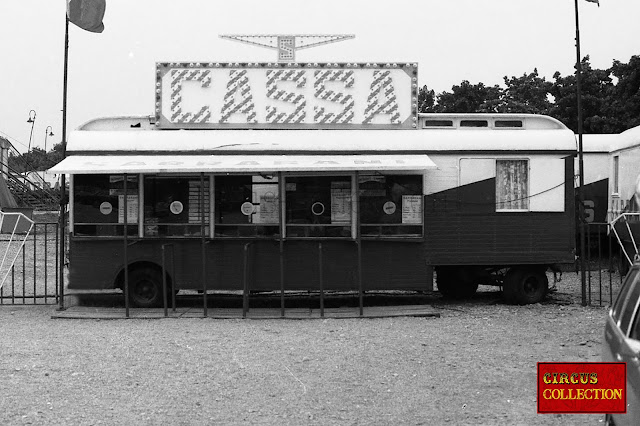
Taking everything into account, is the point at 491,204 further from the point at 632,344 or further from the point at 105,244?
the point at 632,344

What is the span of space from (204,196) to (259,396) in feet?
19.0

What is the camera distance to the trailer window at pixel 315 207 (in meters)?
12.9

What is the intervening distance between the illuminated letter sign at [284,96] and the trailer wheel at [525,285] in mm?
2777

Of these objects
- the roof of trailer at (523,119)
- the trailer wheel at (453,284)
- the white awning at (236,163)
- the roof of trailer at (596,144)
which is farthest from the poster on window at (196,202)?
the roof of trailer at (596,144)

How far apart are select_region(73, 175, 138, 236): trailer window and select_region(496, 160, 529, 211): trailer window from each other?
5386 millimetres

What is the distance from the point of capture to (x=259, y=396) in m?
7.49

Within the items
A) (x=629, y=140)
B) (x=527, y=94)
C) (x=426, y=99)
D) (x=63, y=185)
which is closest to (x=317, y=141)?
(x=63, y=185)

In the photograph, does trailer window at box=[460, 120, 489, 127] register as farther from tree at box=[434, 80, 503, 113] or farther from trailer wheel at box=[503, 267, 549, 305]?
tree at box=[434, 80, 503, 113]

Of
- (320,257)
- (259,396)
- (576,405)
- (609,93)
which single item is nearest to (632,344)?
(576,405)

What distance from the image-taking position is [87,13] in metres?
13.5

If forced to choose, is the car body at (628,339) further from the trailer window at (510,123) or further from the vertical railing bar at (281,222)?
the trailer window at (510,123)

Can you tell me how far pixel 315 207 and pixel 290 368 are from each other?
460cm

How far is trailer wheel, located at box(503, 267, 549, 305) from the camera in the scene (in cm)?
1338

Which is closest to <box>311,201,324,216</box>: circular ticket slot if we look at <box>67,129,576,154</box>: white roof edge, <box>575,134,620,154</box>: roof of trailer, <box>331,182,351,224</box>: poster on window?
<box>331,182,351,224</box>: poster on window
